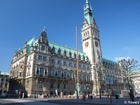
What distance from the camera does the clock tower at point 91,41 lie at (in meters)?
89.5

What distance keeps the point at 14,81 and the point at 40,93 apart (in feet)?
53.2

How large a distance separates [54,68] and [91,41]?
33537 millimetres

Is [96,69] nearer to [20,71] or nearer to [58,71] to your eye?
[58,71]

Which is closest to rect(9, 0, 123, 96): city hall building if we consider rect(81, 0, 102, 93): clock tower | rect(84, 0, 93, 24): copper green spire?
rect(81, 0, 102, 93): clock tower

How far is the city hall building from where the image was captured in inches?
2494

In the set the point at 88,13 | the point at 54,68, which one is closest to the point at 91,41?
the point at 88,13

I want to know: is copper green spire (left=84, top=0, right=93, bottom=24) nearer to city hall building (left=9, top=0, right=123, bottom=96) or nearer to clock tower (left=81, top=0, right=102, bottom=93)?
clock tower (left=81, top=0, right=102, bottom=93)

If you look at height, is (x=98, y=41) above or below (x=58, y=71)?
above

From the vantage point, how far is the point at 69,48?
87.6m

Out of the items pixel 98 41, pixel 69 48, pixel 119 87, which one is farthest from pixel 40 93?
pixel 119 87

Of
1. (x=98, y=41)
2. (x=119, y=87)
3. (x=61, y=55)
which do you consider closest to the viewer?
(x=61, y=55)

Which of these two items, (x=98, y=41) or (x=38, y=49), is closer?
(x=38, y=49)

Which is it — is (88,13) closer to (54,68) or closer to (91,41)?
(91,41)

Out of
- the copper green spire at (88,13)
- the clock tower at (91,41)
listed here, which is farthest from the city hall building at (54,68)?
the copper green spire at (88,13)
